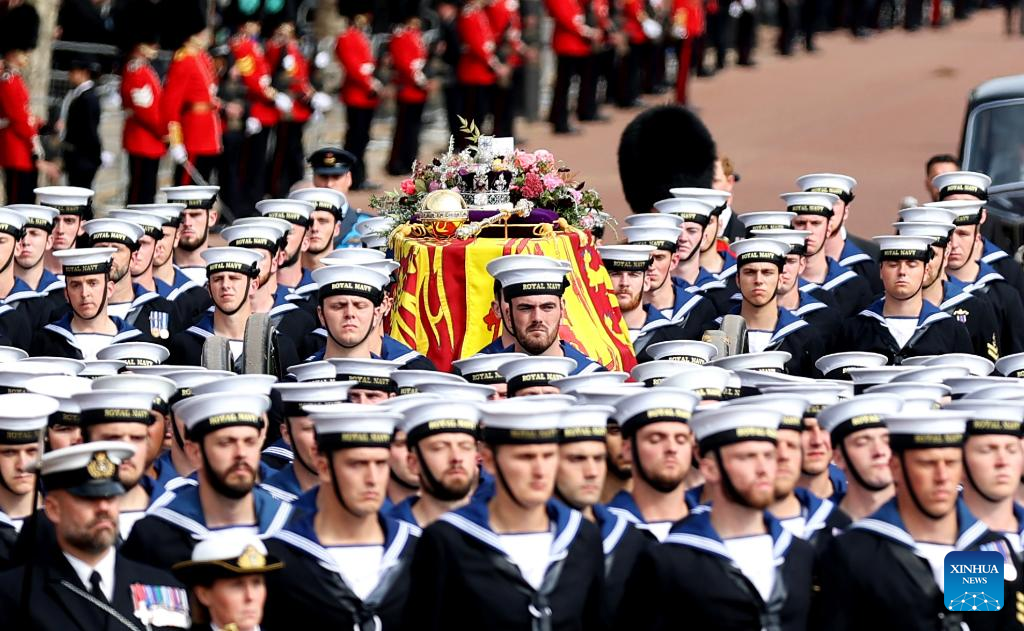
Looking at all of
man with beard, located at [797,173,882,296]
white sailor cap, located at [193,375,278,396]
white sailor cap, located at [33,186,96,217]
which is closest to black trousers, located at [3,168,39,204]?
white sailor cap, located at [33,186,96,217]

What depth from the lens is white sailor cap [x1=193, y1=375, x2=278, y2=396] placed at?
10.8 metres

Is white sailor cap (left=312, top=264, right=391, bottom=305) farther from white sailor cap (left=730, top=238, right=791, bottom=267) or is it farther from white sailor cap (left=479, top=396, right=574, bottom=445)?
white sailor cap (left=479, top=396, right=574, bottom=445)

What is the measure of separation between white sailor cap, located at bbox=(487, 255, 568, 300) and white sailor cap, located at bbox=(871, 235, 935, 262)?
2260mm

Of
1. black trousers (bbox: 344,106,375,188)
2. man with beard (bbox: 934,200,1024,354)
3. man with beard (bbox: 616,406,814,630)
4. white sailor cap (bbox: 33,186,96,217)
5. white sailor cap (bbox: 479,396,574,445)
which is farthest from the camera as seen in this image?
black trousers (bbox: 344,106,375,188)

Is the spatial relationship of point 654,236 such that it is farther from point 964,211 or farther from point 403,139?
point 403,139

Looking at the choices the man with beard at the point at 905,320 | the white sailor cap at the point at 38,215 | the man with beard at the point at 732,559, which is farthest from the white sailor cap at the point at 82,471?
the white sailor cap at the point at 38,215

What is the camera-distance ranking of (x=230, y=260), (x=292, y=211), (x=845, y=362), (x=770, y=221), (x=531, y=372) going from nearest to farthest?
(x=531, y=372) < (x=845, y=362) < (x=230, y=260) < (x=770, y=221) < (x=292, y=211)

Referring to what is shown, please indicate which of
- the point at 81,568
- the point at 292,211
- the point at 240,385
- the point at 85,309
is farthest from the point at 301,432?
the point at 292,211

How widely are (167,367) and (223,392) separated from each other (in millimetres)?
1488

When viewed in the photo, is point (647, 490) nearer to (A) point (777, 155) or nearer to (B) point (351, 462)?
(B) point (351, 462)

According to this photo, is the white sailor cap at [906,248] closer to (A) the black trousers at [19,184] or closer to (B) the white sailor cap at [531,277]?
(B) the white sailor cap at [531,277]

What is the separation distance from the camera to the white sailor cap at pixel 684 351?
12.3 meters

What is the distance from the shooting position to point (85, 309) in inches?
546

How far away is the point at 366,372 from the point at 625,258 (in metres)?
2.94
